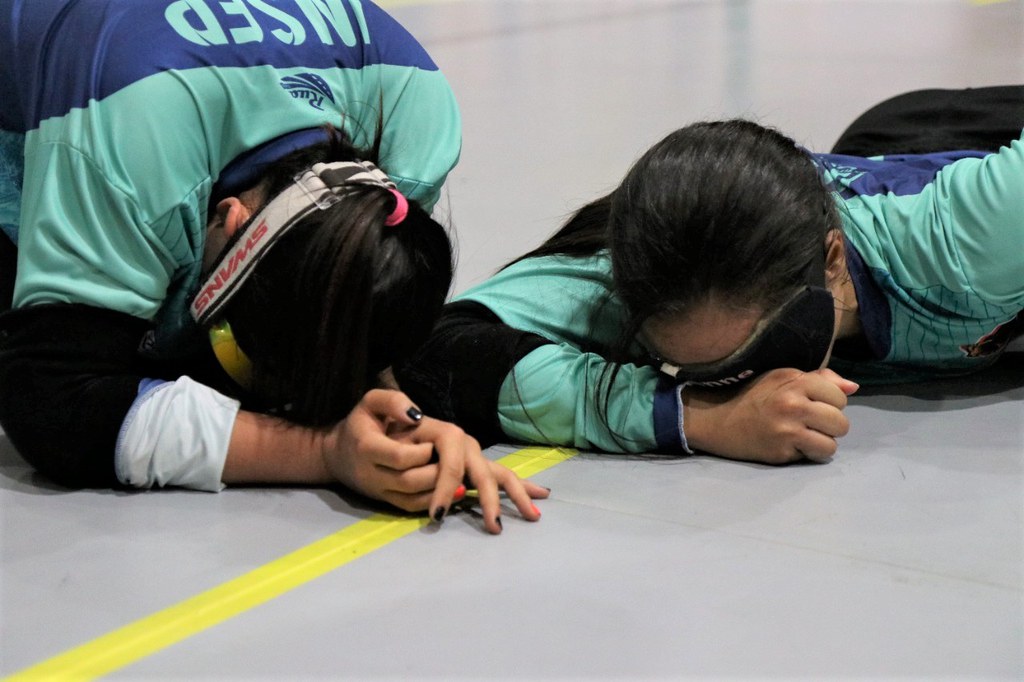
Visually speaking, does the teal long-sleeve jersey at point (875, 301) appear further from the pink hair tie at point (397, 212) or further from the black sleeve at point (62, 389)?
the black sleeve at point (62, 389)

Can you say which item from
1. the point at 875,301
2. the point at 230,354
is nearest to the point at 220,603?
the point at 230,354

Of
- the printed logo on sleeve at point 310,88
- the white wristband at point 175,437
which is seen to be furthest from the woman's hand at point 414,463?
the printed logo on sleeve at point 310,88

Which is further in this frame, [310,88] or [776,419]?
[310,88]

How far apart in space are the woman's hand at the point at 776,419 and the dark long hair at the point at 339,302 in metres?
0.35

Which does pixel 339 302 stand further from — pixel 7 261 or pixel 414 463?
pixel 7 261

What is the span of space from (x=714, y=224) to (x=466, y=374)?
1.17 ft

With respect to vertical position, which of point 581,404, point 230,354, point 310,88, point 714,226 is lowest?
point 581,404

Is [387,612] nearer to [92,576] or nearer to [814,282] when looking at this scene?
[92,576]

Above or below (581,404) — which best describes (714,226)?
above

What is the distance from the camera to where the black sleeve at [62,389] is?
1259mm

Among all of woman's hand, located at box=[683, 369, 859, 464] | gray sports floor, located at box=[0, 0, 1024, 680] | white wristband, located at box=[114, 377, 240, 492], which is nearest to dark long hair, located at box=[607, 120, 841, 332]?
woman's hand, located at box=[683, 369, 859, 464]

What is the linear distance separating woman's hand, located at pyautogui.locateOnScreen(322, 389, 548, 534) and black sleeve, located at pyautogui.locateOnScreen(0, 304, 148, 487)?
250 millimetres

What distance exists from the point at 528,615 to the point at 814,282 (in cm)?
54

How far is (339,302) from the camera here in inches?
47.7
